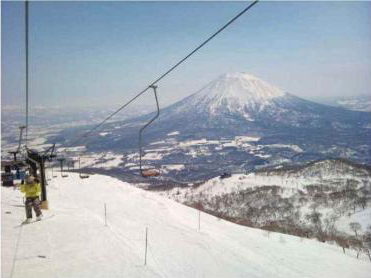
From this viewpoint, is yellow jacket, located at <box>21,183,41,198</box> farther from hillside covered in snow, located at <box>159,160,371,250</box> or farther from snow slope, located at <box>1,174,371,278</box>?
hillside covered in snow, located at <box>159,160,371,250</box>

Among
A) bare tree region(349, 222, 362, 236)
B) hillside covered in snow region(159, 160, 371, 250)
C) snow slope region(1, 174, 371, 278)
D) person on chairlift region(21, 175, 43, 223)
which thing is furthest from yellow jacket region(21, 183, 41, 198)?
bare tree region(349, 222, 362, 236)

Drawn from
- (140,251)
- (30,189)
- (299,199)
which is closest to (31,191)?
(30,189)

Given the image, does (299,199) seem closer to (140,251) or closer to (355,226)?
(355,226)

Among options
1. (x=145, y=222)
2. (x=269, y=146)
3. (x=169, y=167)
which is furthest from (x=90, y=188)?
(x=269, y=146)

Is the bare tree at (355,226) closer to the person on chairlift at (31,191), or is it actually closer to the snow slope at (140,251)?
the snow slope at (140,251)

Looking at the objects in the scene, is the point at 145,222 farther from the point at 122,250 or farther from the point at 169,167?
the point at 169,167

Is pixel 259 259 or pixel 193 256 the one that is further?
pixel 259 259

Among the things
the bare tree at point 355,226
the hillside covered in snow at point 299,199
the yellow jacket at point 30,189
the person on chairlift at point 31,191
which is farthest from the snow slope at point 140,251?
the bare tree at point 355,226

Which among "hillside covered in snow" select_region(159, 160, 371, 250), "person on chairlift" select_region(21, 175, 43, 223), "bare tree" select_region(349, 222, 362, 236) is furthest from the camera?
"hillside covered in snow" select_region(159, 160, 371, 250)
